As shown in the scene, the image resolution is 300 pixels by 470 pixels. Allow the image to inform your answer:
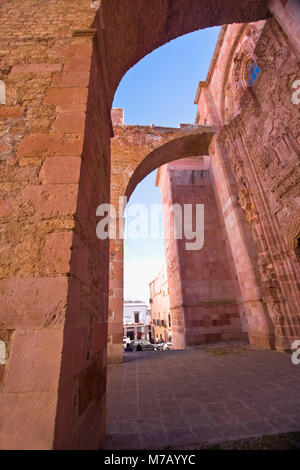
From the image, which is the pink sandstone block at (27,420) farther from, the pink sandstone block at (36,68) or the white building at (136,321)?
the white building at (136,321)

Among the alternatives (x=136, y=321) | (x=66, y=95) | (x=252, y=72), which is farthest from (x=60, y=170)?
(x=136, y=321)

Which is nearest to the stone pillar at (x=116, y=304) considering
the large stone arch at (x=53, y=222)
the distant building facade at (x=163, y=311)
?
the large stone arch at (x=53, y=222)

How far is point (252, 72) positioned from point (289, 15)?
9.78ft

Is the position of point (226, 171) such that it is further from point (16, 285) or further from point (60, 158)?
point (16, 285)

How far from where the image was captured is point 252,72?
7461 millimetres

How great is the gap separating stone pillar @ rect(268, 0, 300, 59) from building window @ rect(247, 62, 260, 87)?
2.42 metres

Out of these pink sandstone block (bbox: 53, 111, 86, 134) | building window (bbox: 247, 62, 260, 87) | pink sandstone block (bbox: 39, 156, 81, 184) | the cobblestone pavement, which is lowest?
the cobblestone pavement

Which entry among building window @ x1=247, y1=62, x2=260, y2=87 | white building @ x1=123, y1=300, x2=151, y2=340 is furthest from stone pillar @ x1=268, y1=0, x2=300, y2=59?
white building @ x1=123, y1=300, x2=151, y2=340

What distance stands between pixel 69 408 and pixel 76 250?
1.03 meters

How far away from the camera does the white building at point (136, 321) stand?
123 ft

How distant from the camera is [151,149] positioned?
8.41 m

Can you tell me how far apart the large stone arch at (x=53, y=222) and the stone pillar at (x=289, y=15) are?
4.41m

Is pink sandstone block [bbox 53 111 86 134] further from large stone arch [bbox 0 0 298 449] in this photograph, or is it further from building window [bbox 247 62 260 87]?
building window [bbox 247 62 260 87]

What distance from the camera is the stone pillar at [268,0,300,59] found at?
4.64m
